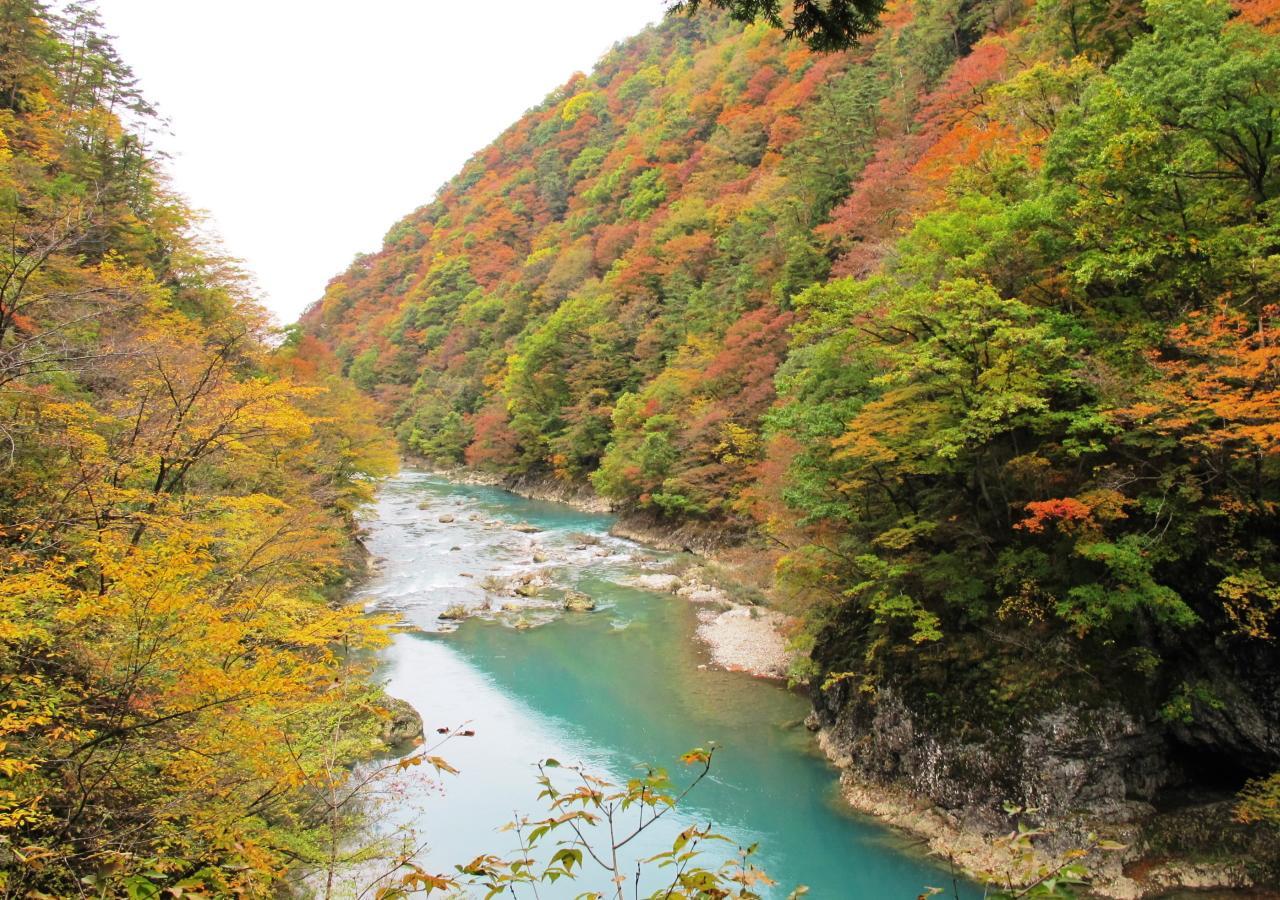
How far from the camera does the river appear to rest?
9.84m

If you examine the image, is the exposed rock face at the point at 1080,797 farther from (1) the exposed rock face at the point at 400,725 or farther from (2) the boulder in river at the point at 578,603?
(2) the boulder in river at the point at 578,603

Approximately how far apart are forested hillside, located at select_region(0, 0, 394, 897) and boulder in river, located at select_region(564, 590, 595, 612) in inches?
300

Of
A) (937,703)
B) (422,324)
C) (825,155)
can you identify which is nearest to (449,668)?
(937,703)

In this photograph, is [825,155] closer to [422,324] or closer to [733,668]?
[733,668]

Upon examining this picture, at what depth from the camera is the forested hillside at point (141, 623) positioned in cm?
462

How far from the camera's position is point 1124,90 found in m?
10.6

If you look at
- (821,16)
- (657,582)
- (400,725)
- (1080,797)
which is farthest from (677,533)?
(821,16)

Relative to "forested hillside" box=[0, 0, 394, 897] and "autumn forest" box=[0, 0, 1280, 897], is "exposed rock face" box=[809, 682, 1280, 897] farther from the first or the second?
"forested hillside" box=[0, 0, 394, 897]

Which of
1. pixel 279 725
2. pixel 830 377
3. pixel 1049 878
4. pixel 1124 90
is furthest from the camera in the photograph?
pixel 830 377

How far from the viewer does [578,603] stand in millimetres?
20109

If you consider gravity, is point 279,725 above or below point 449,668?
above

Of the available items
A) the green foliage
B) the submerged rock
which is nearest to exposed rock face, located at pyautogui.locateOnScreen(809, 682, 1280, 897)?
the green foliage

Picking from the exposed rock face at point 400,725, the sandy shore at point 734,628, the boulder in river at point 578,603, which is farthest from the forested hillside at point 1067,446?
the exposed rock face at point 400,725

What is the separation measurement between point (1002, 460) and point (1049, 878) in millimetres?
10364
